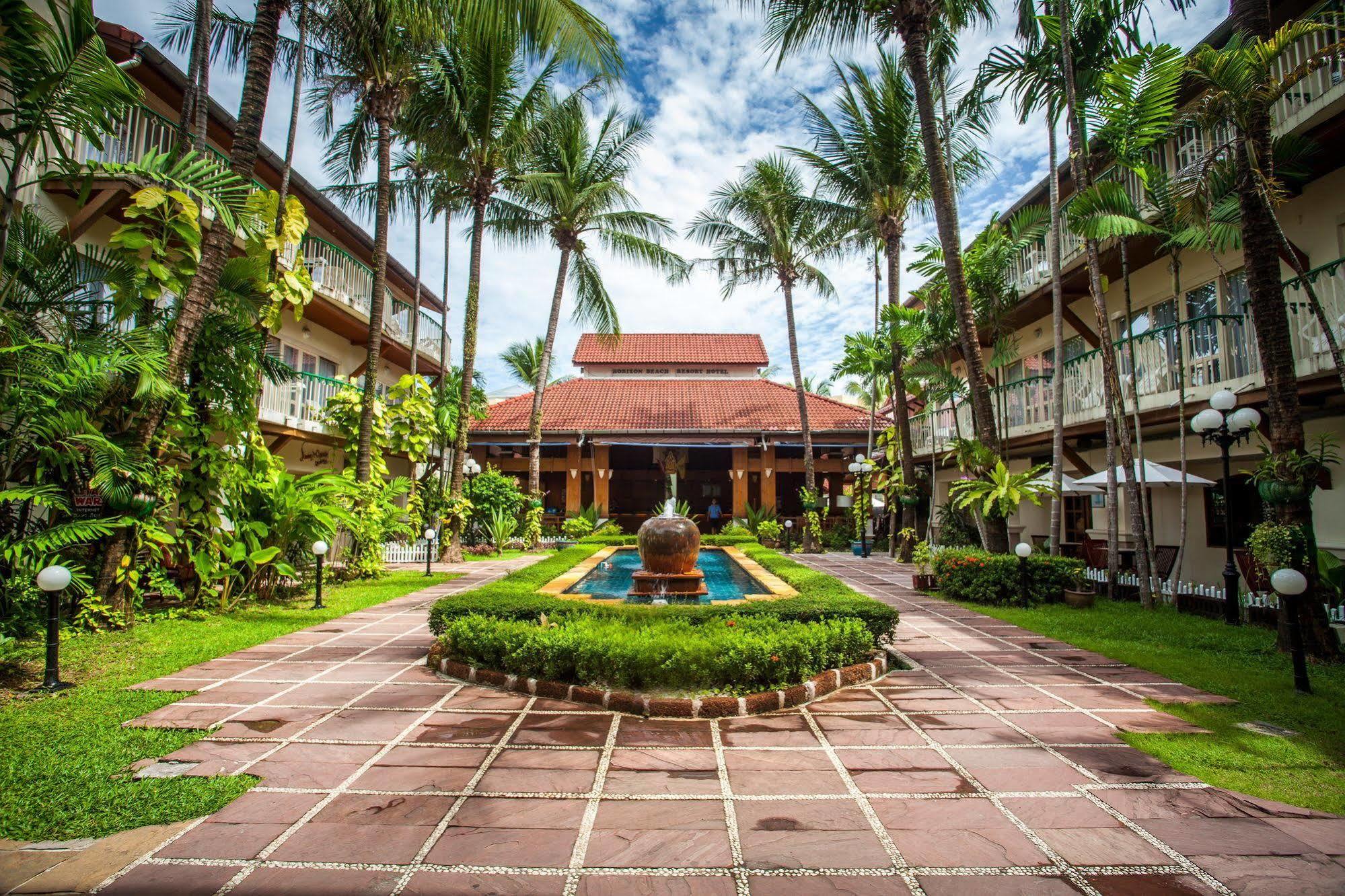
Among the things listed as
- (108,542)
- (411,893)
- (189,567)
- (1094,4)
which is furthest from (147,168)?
(1094,4)

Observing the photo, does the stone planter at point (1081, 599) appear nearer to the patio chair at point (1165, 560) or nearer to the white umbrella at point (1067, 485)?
the white umbrella at point (1067, 485)

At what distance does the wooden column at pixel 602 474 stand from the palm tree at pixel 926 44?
43.1 ft

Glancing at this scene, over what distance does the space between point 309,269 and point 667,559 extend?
9134 millimetres

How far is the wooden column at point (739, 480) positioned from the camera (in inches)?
851

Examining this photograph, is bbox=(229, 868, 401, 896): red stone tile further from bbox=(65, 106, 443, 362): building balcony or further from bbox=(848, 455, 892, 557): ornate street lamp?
bbox=(848, 455, 892, 557): ornate street lamp

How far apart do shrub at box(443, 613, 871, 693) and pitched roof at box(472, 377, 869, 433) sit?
15166mm

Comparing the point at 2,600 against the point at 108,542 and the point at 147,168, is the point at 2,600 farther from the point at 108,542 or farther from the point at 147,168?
the point at 147,168

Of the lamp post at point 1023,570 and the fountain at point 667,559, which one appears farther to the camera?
the fountain at point 667,559

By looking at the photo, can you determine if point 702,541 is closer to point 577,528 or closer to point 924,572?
point 577,528

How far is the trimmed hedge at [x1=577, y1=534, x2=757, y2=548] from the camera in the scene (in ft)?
54.2

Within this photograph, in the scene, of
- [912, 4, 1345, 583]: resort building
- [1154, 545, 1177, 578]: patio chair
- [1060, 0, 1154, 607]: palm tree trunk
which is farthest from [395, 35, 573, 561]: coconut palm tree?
[1154, 545, 1177, 578]: patio chair

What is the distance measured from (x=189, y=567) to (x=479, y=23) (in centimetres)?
713

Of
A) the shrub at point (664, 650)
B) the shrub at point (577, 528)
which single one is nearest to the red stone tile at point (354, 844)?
the shrub at point (664, 650)

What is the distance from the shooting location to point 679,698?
16.0ft
